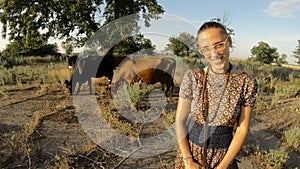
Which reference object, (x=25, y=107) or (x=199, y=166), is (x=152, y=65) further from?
(x=199, y=166)

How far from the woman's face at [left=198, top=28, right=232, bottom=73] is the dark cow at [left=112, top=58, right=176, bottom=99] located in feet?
21.9

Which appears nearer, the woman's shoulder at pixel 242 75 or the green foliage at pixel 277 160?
the woman's shoulder at pixel 242 75

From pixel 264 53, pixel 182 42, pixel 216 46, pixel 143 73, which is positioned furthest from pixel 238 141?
pixel 264 53

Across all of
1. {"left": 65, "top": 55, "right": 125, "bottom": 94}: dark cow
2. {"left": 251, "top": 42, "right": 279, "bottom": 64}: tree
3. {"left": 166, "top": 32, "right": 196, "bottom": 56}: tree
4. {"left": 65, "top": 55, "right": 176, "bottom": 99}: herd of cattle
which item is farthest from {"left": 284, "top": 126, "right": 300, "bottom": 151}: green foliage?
{"left": 251, "top": 42, "right": 279, "bottom": 64}: tree

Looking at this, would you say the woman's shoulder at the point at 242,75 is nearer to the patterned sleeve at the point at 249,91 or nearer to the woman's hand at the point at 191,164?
the patterned sleeve at the point at 249,91

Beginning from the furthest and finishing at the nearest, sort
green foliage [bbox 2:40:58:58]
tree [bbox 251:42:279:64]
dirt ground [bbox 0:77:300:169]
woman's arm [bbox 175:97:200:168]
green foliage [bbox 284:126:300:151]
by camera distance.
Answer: tree [bbox 251:42:279:64], green foliage [bbox 2:40:58:58], green foliage [bbox 284:126:300:151], dirt ground [bbox 0:77:300:169], woman's arm [bbox 175:97:200:168]

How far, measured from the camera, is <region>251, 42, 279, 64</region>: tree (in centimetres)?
3622

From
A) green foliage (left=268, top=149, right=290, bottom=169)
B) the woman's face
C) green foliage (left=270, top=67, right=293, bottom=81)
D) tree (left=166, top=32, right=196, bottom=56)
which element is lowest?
green foliage (left=268, top=149, right=290, bottom=169)

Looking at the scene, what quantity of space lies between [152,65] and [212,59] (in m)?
6.96

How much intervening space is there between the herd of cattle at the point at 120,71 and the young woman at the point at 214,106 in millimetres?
6300

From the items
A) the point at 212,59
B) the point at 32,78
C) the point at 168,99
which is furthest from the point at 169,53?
the point at 212,59

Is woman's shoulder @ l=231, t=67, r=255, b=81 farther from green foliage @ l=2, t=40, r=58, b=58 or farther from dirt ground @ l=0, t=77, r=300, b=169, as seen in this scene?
green foliage @ l=2, t=40, r=58, b=58

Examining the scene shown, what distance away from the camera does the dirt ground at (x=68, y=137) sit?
12.4ft

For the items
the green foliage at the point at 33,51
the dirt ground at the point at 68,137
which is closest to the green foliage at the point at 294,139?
the dirt ground at the point at 68,137
